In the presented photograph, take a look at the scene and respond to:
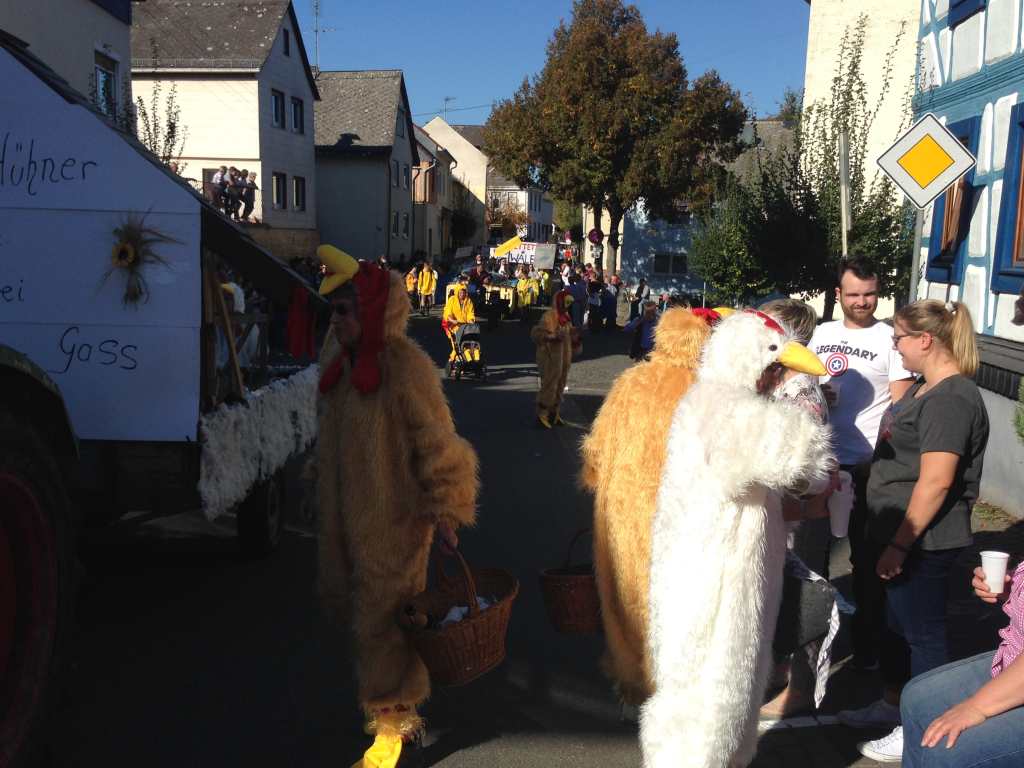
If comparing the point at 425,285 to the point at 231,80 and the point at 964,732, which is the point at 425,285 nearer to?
the point at 231,80

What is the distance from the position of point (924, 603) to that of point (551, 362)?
25.6 feet

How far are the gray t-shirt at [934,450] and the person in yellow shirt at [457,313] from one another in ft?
39.3

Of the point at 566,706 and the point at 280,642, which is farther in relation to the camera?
the point at 280,642

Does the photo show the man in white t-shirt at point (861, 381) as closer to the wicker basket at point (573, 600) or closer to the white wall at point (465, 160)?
the wicker basket at point (573, 600)

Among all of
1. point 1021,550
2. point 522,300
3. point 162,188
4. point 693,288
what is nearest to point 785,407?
point 162,188

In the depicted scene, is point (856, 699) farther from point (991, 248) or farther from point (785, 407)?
point (991, 248)

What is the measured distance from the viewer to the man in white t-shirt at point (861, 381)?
4473 mm

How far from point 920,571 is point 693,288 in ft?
127

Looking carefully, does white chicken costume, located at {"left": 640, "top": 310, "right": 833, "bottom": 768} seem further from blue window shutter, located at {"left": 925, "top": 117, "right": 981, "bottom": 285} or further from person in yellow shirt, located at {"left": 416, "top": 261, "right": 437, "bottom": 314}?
person in yellow shirt, located at {"left": 416, "top": 261, "right": 437, "bottom": 314}

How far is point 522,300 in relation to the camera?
30516 mm

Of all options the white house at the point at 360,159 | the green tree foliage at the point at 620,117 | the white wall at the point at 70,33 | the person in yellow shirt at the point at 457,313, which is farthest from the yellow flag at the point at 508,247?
the white wall at the point at 70,33

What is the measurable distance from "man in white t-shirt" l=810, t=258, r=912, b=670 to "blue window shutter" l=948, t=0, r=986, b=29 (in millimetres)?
6141

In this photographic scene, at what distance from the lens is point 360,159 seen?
137 ft

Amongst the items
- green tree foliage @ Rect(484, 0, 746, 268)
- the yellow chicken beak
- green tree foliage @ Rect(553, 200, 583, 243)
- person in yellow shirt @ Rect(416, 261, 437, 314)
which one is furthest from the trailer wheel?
green tree foliage @ Rect(553, 200, 583, 243)
